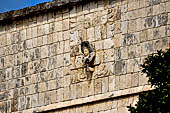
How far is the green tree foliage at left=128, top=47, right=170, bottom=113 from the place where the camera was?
20.3 meters

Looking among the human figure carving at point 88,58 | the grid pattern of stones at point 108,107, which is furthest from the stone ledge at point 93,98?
the human figure carving at point 88,58

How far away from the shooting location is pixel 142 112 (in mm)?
20359

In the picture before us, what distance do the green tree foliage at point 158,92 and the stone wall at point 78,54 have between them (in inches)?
141

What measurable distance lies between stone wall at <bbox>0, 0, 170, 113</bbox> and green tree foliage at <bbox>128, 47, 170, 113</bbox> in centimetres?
357

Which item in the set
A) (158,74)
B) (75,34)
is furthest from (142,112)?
(75,34)

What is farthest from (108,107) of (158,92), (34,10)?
(158,92)

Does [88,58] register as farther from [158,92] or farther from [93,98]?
[158,92]

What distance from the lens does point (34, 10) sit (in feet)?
89.1

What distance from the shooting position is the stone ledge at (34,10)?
87.7ft

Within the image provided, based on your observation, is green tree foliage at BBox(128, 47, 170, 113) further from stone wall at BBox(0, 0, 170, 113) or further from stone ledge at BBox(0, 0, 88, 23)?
stone ledge at BBox(0, 0, 88, 23)

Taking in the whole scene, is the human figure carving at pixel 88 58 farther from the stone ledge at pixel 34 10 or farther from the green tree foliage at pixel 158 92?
the green tree foliage at pixel 158 92

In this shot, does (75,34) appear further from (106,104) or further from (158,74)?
(158,74)

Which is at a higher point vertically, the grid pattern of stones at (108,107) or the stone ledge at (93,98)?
the stone ledge at (93,98)

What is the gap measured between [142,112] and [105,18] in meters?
5.96
